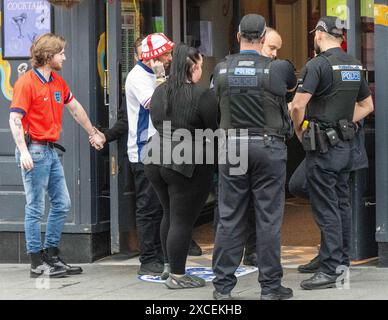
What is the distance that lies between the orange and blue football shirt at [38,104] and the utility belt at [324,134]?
2.01m

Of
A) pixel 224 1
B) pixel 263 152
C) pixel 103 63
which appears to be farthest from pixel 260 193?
pixel 224 1

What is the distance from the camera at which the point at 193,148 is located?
7004mm

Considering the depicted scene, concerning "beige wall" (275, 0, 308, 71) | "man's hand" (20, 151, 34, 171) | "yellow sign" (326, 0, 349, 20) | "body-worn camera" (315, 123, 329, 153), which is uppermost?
"beige wall" (275, 0, 308, 71)

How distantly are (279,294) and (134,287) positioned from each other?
1296 mm

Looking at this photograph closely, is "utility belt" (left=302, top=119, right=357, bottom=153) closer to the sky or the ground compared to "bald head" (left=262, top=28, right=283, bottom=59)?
closer to the ground

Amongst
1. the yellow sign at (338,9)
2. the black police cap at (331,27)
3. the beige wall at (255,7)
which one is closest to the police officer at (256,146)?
the black police cap at (331,27)

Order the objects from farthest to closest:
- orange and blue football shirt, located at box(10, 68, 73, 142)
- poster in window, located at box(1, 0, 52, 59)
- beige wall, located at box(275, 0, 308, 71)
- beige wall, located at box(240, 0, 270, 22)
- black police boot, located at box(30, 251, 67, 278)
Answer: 1. beige wall, located at box(275, 0, 308, 71)
2. beige wall, located at box(240, 0, 270, 22)
3. poster in window, located at box(1, 0, 52, 59)
4. black police boot, located at box(30, 251, 67, 278)
5. orange and blue football shirt, located at box(10, 68, 73, 142)

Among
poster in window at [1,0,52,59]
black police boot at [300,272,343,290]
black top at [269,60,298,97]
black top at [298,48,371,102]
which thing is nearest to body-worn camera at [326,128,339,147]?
black top at [298,48,371,102]

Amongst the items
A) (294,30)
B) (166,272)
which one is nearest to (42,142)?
(166,272)

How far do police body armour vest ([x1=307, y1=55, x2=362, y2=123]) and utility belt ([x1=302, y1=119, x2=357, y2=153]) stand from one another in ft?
0.14

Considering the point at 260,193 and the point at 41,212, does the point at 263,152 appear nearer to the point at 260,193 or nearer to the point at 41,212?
the point at 260,193

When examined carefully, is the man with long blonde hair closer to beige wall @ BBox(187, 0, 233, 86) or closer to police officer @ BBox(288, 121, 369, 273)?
police officer @ BBox(288, 121, 369, 273)

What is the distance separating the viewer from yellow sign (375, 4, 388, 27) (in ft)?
25.1

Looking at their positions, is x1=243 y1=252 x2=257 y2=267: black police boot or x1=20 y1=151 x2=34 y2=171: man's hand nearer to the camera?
x1=20 y1=151 x2=34 y2=171: man's hand
